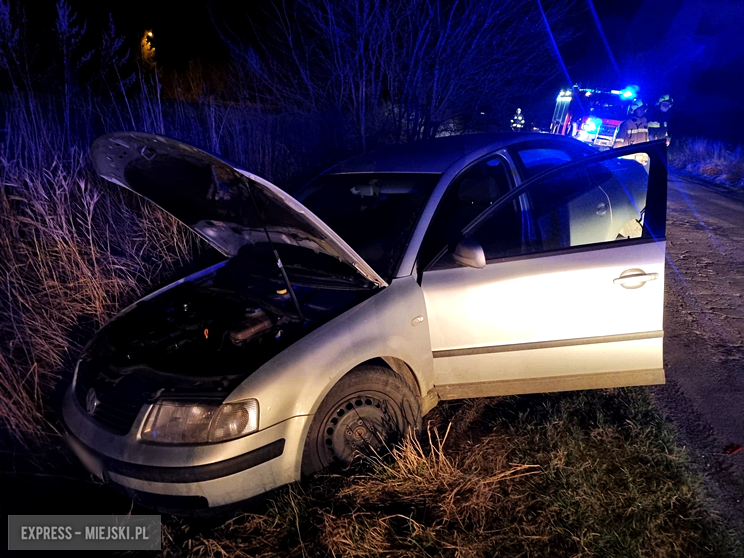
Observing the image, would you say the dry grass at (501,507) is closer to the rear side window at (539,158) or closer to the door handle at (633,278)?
the door handle at (633,278)

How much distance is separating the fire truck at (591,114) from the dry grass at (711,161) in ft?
7.11

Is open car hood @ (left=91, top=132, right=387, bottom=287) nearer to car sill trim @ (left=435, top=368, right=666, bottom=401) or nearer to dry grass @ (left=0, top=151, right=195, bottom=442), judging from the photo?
car sill trim @ (left=435, top=368, right=666, bottom=401)

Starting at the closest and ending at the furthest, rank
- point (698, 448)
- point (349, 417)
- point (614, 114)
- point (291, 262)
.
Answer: point (349, 417) < point (698, 448) < point (291, 262) < point (614, 114)

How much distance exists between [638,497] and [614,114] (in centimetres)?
1437

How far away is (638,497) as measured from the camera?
93.6 inches

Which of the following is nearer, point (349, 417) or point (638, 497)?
point (638, 497)

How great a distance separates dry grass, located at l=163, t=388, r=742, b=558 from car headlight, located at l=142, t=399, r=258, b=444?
16.1 inches

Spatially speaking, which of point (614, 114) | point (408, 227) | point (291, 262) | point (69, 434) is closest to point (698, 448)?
point (408, 227)

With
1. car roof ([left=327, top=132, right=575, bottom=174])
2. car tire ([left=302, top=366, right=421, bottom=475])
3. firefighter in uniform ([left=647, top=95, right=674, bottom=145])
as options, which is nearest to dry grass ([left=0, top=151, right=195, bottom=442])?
car tire ([left=302, top=366, right=421, bottom=475])

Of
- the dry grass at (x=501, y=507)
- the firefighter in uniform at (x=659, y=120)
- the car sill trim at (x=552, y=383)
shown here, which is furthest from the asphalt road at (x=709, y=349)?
the firefighter in uniform at (x=659, y=120)

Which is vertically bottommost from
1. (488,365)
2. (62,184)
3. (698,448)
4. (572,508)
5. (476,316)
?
(698,448)

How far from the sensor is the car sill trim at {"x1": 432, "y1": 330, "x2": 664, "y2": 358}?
9.62 feet

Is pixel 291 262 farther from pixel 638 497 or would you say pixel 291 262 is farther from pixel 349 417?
pixel 638 497

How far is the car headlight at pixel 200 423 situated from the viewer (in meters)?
2.23
